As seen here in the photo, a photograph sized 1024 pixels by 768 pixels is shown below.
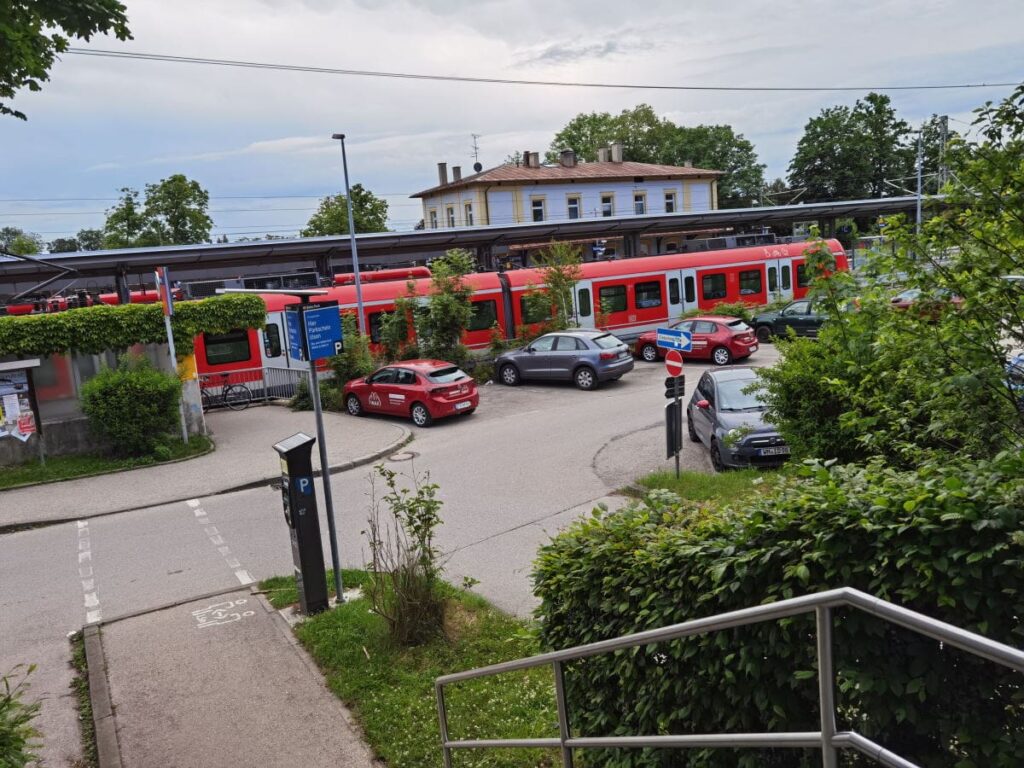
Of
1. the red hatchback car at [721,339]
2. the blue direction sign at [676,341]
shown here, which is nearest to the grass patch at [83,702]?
the blue direction sign at [676,341]

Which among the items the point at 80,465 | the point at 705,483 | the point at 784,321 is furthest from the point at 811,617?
the point at 784,321

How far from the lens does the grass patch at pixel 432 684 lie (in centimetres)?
605

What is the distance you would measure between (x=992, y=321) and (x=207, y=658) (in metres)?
7.18

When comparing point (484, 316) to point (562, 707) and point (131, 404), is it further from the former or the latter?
point (562, 707)

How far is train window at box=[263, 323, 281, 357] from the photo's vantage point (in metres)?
25.2

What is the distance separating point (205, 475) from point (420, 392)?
5.55 metres

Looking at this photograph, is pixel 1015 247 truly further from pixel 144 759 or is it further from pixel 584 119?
pixel 584 119

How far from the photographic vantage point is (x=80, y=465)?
17.2 meters

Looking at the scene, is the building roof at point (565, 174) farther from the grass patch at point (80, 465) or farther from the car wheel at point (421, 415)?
the grass patch at point (80, 465)

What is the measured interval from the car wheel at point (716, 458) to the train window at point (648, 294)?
17.0 m

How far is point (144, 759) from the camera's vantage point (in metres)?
6.33

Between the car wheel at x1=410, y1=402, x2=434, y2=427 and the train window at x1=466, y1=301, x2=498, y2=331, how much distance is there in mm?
7744

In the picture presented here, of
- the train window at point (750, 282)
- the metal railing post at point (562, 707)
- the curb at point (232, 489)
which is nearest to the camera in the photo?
the metal railing post at point (562, 707)

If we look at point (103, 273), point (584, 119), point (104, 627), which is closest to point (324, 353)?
point (104, 627)
